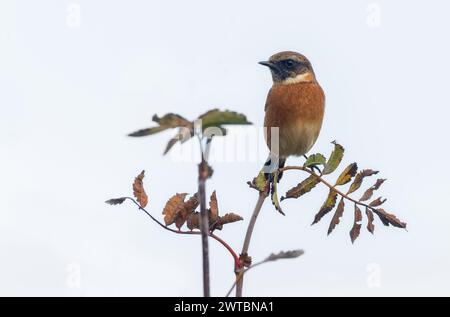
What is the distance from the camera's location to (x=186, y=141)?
1.59m

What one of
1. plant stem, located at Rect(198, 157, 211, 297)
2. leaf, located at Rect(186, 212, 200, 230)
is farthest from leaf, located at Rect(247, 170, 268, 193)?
plant stem, located at Rect(198, 157, 211, 297)

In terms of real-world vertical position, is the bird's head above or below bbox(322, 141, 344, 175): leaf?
above

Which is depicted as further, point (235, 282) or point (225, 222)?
point (225, 222)

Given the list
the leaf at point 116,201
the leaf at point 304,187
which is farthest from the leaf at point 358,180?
the leaf at point 116,201

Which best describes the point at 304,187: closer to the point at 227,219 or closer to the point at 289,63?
the point at 227,219

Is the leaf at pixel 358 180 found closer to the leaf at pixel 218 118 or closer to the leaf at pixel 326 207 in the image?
the leaf at pixel 326 207

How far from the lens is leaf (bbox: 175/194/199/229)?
226 cm

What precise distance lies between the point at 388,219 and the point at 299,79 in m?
4.47

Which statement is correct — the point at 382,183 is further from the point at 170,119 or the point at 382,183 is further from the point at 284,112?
the point at 284,112

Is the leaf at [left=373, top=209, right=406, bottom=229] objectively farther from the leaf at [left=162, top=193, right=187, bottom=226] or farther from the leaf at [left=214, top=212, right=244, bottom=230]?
the leaf at [left=162, top=193, right=187, bottom=226]

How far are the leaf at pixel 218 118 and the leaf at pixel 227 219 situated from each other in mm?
695

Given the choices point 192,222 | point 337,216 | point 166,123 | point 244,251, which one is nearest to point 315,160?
point 337,216

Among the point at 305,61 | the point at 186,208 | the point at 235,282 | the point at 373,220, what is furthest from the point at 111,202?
the point at 305,61

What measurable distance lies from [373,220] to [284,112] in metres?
4.00
